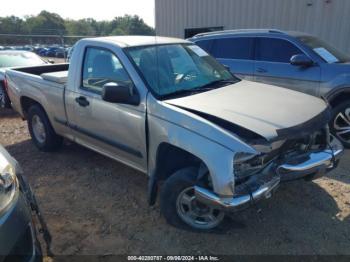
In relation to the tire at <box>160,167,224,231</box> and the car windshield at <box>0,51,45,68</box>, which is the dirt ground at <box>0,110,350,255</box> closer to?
the tire at <box>160,167,224,231</box>

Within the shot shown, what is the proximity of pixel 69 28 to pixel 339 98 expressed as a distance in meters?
64.8

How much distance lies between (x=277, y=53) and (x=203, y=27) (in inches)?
251

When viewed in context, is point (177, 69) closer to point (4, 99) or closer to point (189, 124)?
point (189, 124)

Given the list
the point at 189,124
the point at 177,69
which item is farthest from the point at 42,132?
the point at 189,124

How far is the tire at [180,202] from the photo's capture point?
9.56ft

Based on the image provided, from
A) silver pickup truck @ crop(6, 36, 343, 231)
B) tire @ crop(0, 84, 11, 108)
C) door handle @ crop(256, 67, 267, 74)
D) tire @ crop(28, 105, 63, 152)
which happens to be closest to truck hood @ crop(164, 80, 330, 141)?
silver pickup truck @ crop(6, 36, 343, 231)

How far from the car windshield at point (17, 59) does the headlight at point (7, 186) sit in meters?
7.04

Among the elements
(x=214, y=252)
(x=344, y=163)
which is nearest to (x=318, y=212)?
(x=214, y=252)

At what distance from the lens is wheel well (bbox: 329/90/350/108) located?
5109mm

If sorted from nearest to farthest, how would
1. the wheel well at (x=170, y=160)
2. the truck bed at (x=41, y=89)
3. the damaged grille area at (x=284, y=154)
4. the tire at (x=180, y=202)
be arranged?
1. the damaged grille area at (x=284, y=154)
2. the tire at (x=180, y=202)
3. the wheel well at (x=170, y=160)
4. the truck bed at (x=41, y=89)

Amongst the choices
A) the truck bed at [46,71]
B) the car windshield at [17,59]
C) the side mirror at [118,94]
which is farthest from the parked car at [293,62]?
the car windshield at [17,59]

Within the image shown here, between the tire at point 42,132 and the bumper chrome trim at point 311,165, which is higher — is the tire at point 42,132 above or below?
below

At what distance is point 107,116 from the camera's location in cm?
357

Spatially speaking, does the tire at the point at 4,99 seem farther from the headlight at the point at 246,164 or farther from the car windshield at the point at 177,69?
the headlight at the point at 246,164
